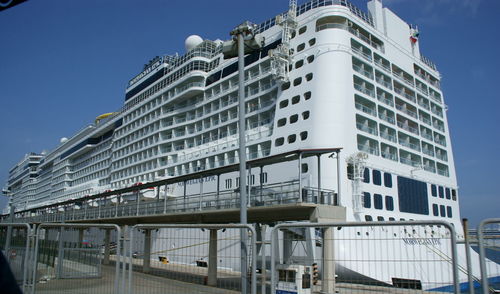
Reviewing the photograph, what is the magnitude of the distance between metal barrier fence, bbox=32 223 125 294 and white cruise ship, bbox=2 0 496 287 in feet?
28.8

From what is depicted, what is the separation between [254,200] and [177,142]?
69.8 feet

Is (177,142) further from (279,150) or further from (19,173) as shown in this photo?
(19,173)

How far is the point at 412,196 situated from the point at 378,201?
4005 mm

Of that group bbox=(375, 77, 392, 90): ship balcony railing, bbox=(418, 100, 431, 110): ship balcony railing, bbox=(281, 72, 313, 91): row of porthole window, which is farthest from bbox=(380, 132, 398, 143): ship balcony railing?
bbox=(418, 100, 431, 110): ship balcony railing

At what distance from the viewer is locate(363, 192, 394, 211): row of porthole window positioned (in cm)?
2244

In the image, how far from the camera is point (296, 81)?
86.1 ft

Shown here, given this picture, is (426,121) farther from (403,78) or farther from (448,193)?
(448,193)

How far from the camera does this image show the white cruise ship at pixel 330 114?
23.3 meters

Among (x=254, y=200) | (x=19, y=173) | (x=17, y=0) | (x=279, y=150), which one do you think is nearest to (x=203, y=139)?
(x=279, y=150)

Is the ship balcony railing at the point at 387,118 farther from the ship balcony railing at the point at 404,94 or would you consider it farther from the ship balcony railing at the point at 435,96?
the ship balcony railing at the point at 435,96

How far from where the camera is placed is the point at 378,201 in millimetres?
23141

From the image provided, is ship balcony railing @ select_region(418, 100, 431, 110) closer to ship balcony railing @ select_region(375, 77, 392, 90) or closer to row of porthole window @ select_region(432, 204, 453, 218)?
ship balcony railing @ select_region(375, 77, 392, 90)

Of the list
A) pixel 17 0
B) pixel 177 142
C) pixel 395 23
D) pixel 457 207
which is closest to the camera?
pixel 17 0

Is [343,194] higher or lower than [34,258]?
higher
